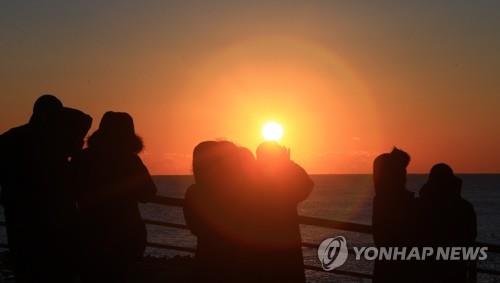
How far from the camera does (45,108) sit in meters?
4.66

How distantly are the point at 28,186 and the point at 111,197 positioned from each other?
0.57m

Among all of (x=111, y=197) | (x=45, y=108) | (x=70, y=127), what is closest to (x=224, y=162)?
(x=111, y=197)

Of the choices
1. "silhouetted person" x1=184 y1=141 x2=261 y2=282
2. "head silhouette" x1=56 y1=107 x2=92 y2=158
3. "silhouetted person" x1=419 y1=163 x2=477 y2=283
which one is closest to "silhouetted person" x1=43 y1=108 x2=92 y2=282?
→ "head silhouette" x1=56 y1=107 x2=92 y2=158

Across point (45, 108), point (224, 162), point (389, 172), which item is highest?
point (45, 108)

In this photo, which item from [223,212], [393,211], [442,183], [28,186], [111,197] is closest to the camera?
[223,212]

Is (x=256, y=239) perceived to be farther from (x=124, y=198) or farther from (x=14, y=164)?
(x=14, y=164)

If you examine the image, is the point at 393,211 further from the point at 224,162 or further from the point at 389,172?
the point at 224,162

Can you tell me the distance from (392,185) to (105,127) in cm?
218

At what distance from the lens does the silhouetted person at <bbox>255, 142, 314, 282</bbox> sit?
14.2 ft

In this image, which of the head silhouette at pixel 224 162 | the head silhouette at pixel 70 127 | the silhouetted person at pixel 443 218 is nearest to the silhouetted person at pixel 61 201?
the head silhouette at pixel 70 127

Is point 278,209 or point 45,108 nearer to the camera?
point 278,209

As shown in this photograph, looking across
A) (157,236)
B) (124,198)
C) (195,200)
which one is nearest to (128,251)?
(124,198)

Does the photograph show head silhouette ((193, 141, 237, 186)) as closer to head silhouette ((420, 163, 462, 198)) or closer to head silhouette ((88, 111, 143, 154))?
head silhouette ((88, 111, 143, 154))

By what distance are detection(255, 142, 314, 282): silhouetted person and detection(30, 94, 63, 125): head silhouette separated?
1.43 metres
